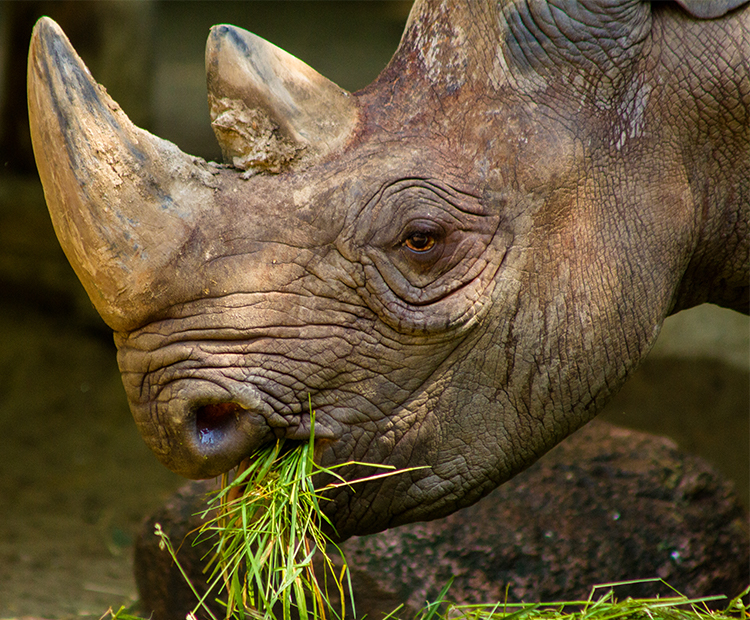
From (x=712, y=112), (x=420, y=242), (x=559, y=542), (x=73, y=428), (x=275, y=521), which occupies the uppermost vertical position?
(x=712, y=112)

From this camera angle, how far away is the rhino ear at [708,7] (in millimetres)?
2824

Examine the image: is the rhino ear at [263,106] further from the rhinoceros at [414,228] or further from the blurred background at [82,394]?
the blurred background at [82,394]

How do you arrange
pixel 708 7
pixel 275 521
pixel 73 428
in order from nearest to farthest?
1. pixel 275 521
2. pixel 708 7
3. pixel 73 428

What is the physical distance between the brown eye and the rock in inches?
62.1

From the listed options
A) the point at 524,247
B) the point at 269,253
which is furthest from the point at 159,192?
the point at 524,247

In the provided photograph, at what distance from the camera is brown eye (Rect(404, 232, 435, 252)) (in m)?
2.71

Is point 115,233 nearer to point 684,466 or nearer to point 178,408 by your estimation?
point 178,408

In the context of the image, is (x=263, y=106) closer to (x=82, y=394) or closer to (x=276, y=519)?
(x=276, y=519)

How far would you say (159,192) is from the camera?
2.56 metres

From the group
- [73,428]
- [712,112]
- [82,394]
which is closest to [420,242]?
[712,112]

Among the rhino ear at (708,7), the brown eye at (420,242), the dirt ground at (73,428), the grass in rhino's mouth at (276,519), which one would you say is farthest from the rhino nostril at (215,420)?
the dirt ground at (73,428)

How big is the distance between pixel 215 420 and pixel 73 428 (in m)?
4.64

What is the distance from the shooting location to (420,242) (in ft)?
8.93

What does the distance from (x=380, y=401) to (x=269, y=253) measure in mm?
535
